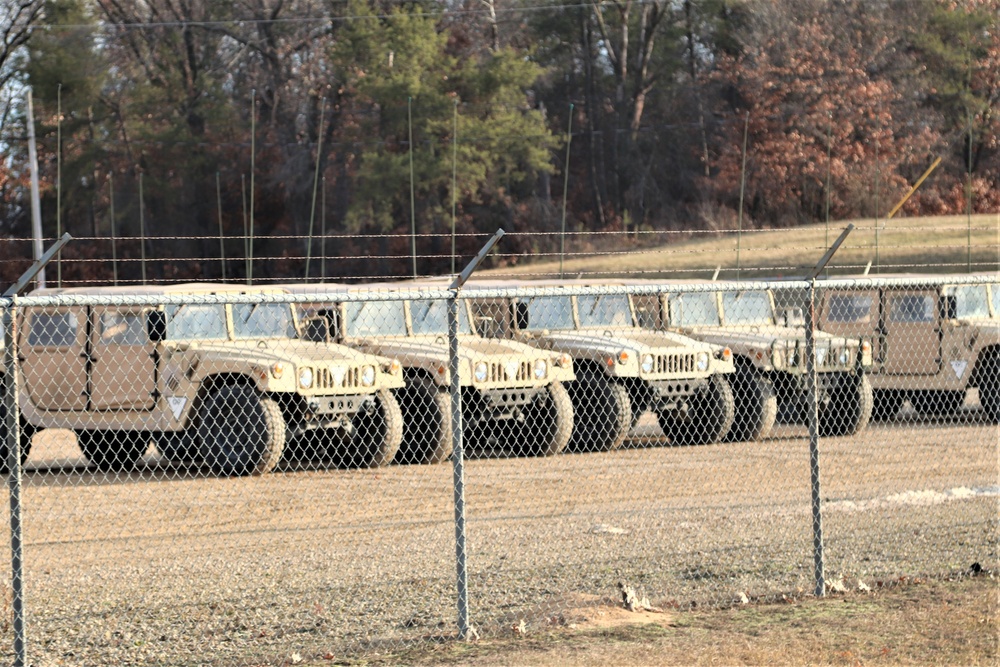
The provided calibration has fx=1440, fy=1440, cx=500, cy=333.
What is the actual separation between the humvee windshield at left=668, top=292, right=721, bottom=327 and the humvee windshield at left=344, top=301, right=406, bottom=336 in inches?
137

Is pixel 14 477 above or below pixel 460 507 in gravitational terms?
above

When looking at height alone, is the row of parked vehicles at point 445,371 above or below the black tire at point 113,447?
above

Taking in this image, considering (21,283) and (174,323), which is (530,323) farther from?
(21,283)

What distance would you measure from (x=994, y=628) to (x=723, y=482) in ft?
18.8

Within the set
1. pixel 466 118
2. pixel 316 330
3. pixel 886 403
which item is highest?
pixel 466 118

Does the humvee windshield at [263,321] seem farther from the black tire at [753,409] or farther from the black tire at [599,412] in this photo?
the black tire at [753,409]

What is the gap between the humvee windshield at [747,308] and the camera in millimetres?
17141

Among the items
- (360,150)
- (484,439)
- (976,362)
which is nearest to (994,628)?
(484,439)

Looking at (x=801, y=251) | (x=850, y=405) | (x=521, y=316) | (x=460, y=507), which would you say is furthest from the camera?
(x=801, y=251)

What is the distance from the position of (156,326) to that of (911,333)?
365 inches

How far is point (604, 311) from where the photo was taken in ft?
53.8

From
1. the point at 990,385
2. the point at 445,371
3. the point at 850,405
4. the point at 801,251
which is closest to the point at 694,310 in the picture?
the point at 850,405

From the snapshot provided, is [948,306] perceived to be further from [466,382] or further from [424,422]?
[424,422]

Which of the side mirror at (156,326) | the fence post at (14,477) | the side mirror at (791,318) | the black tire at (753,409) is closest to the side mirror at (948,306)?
the side mirror at (791,318)
